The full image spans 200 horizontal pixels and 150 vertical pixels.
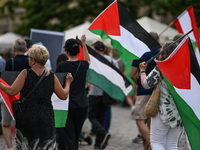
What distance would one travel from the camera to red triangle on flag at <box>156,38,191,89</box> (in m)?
4.64

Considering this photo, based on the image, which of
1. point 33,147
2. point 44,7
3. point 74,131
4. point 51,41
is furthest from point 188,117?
point 44,7

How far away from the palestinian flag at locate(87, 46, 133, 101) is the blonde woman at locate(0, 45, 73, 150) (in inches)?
88.6

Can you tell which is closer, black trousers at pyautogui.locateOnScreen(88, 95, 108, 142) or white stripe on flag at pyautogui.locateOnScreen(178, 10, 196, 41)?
black trousers at pyautogui.locateOnScreen(88, 95, 108, 142)

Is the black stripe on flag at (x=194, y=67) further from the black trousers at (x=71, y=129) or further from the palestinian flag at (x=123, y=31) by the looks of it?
the black trousers at (x=71, y=129)

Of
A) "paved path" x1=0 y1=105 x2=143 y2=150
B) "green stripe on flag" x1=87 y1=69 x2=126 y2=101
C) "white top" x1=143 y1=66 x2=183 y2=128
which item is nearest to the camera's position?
"white top" x1=143 y1=66 x2=183 y2=128

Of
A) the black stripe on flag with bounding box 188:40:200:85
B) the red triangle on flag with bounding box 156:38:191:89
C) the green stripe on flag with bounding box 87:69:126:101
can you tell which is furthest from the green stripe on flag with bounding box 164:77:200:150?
the green stripe on flag with bounding box 87:69:126:101

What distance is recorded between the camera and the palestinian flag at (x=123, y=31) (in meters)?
5.57

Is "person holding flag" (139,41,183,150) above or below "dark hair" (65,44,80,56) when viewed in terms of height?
below

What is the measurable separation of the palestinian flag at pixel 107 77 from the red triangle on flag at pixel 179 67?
178 cm

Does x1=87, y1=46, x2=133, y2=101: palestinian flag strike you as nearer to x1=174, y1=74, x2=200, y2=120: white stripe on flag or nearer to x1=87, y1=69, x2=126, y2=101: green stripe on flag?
x1=87, y1=69, x2=126, y2=101: green stripe on flag

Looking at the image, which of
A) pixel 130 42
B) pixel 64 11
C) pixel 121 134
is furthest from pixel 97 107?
pixel 64 11

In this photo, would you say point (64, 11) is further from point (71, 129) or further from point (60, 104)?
point (71, 129)

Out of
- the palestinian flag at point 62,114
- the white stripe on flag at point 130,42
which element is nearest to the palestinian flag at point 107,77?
the white stripe on flag at point 130,42

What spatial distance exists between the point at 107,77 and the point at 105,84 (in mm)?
152
